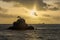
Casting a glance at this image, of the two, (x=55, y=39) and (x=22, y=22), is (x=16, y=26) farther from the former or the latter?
(x=55, y=39)

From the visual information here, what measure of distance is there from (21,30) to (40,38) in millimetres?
7088

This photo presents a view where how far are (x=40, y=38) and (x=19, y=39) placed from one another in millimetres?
1561

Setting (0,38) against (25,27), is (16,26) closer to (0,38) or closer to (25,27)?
(25,27)

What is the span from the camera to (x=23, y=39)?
69.3 ft

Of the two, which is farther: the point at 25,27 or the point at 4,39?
the point at 25,27

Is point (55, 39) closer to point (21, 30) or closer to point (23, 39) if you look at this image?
point (23, 39)

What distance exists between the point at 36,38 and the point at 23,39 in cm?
107

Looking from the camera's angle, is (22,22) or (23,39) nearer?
(23,39)

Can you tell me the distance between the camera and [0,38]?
70.9 feet

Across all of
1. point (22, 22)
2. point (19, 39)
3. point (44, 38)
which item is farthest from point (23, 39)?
point (22, 22)

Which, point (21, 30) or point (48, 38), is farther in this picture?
point (21, 30)

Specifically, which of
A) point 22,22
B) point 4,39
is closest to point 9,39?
point 4,39

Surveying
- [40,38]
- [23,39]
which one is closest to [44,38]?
[40,38]

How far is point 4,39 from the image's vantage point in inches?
828
